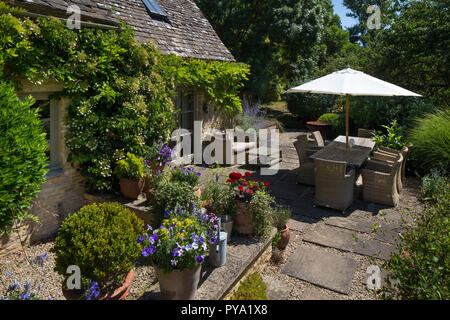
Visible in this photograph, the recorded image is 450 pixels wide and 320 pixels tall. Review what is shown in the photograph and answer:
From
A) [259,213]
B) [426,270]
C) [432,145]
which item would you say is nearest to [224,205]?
[259,213]

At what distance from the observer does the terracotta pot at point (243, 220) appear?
4.67m

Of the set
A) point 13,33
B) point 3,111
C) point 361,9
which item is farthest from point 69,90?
point 361,9

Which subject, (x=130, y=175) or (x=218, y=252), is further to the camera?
(x=130, y=175)

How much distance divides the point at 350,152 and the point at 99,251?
627cm

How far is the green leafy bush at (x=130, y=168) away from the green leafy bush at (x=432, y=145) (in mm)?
6603

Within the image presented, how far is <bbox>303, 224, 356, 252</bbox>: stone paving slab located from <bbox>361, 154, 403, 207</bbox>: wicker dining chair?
1.59 metres

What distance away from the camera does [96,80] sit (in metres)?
5.67

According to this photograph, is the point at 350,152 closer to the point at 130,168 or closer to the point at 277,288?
the point at 277,288

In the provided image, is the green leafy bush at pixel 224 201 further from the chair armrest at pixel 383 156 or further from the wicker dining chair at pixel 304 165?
→ the chair armrest at pixel 383 156

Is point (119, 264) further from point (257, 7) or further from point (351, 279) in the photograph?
point (257, 7)

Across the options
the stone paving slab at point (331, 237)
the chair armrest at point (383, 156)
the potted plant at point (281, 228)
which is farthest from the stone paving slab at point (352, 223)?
the chair armrest at point (383, 156)
